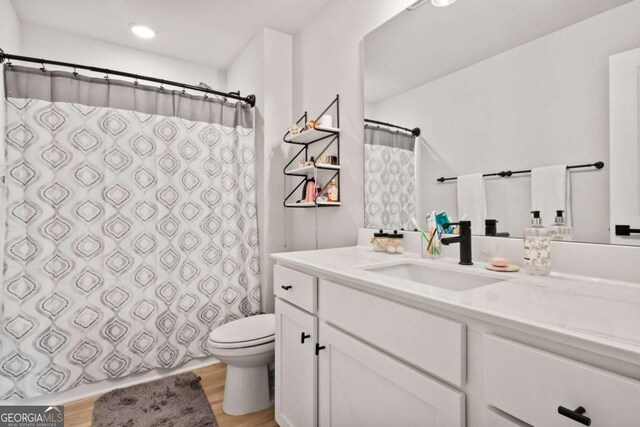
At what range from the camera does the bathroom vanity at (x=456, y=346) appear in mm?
534

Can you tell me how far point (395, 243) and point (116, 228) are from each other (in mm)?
1698

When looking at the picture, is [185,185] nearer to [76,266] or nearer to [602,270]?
[76,266]

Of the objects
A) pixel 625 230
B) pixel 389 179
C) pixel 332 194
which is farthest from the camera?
pixel 332 194

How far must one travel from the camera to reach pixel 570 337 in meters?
0.53

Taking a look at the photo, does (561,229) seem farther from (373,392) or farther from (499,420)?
(373,392)

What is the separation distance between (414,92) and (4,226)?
7.38 ft

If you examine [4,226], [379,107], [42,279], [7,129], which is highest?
[379,107]

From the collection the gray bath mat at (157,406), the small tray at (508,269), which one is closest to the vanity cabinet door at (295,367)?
the gray bath mat at (157,406)

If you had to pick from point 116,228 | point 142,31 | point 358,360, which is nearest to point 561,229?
point 358,360

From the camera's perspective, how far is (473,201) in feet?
4.22

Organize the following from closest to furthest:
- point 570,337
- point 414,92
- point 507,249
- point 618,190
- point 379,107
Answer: point 570,337, point 618,190, point 507,249, point 414,92, point 379,107

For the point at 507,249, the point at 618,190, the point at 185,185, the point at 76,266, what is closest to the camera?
the point at 618,190

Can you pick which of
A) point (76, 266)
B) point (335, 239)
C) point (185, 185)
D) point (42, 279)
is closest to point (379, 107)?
point (335, 239)

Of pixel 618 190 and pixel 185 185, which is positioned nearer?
pixel 618 190
